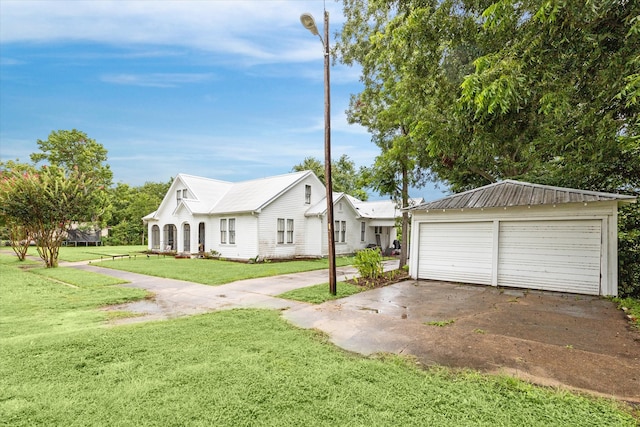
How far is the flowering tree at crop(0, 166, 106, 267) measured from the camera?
45.4ft

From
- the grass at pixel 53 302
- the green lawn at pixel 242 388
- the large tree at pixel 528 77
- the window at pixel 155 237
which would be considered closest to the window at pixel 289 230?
the grass at pixel 53 302

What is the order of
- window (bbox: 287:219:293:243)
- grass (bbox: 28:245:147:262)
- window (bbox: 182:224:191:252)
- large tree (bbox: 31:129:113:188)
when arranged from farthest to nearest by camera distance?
large tree (bbox: 31:129:113:188) < window (bbox: 182:224:191:252) < grass (bbox: 28:245:147:262) < window (bbox: 287:219:293:243)

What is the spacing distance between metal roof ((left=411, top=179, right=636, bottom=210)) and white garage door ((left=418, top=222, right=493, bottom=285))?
0.70m

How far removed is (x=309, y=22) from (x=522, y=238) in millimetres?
8710

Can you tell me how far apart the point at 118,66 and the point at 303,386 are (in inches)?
936

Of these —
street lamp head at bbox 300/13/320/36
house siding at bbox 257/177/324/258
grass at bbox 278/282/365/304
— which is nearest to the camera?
street lamp head at bbox 300/13/320/36

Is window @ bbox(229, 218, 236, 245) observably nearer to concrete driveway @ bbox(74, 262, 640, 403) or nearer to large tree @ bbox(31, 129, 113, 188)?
concrete driveway @ bbox(74, 262, 640, 403)

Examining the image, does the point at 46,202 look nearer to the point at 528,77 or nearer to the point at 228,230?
the point at 228,230

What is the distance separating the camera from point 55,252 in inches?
593

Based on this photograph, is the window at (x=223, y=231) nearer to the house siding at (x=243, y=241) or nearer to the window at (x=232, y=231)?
the house siding at (x=243, y=241)

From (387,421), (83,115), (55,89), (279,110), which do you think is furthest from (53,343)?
(83,115)

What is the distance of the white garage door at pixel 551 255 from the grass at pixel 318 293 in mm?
4802

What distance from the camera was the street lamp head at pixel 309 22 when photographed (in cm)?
760

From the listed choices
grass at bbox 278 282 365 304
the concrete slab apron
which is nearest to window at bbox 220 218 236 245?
grass at bbox 278 282 365 304
